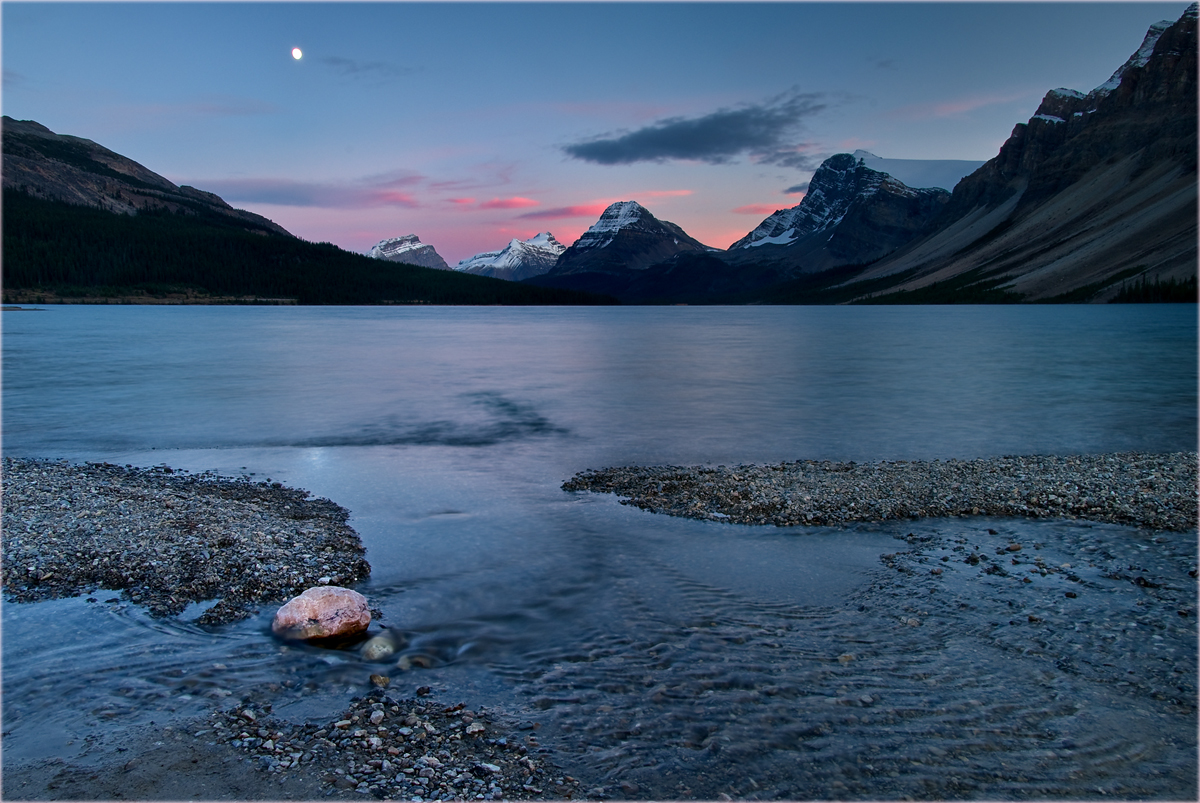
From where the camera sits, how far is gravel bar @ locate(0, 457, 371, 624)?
1126cm

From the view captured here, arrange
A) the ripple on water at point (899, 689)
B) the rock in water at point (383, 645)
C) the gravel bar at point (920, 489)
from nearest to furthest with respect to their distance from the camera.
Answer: the ripple on water at point (899, 689) → the rock in water at point (383, 645) → the gravel bar at point (920, 489)

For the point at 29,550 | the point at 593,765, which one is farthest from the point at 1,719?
the point at 593,765

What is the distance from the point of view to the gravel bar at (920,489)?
1556cm

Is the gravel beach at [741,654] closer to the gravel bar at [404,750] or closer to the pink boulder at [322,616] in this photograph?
the gravel bar at [404,750]

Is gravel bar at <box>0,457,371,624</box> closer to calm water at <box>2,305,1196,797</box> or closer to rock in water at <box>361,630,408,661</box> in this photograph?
calm water at <box>2,305,1196,797</box>


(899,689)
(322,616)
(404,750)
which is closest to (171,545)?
(322,616)

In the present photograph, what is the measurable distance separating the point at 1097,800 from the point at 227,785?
8.52 meters

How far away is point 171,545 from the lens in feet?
41.7

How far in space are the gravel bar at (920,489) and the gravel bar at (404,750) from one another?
8953 millimetres

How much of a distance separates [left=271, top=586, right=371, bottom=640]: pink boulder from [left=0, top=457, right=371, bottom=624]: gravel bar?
109cm

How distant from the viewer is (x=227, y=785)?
268 inches

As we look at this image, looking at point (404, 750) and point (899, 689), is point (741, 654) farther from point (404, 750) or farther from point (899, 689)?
point (404, 750)

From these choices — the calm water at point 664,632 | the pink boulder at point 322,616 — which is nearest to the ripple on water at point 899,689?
the calm water at point 664,632

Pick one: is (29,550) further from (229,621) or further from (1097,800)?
(1097,800)
